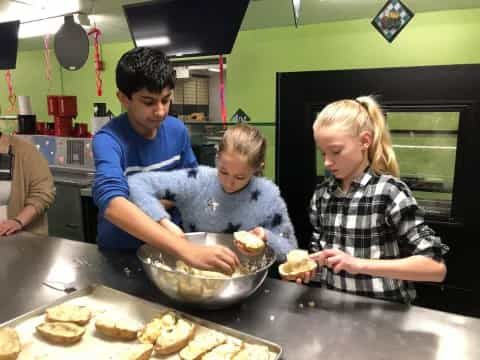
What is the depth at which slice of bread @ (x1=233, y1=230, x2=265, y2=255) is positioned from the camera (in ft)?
3.11

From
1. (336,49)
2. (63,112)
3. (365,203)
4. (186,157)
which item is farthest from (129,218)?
(336,49)

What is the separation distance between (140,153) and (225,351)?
0.71 metres

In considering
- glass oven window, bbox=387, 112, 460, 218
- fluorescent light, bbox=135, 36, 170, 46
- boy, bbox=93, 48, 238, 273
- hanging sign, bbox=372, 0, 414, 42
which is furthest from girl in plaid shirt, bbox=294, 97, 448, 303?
fluorescent light, bbox=135, 36, 170, 46

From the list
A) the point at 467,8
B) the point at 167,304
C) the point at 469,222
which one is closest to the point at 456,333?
the point at 167,304

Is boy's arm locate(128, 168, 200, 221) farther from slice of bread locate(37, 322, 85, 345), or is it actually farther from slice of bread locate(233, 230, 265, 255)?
slice of bread locate(37, 322, 85, 345)

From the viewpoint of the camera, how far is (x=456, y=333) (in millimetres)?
797

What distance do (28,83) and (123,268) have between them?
5101 millimetres

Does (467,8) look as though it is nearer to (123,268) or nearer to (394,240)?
(394,240)

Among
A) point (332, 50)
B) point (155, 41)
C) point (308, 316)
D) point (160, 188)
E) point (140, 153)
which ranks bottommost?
point (308, 316)

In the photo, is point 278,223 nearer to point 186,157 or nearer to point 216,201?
point 216,201

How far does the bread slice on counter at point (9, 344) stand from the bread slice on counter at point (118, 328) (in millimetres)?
144

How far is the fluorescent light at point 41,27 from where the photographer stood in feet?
10.2

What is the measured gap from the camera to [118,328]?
2.53 ft

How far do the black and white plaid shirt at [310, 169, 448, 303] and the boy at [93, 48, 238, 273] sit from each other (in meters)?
0.40
